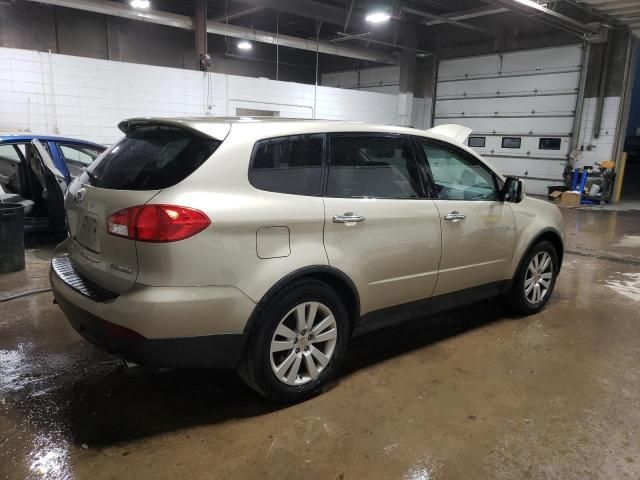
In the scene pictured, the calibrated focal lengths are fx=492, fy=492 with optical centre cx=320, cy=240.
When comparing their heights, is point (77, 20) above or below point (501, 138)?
above

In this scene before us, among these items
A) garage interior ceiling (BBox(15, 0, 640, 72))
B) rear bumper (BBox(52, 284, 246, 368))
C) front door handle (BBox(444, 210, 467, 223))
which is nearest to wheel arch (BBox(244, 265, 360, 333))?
rear bumper (BBox(52, 284, 246, 368))

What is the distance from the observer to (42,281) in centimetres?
460

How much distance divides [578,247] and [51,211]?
22.4 ft

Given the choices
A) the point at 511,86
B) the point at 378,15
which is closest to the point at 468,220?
the point at 378,15

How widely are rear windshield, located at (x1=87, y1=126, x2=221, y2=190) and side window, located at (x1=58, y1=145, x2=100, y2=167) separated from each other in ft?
12.4

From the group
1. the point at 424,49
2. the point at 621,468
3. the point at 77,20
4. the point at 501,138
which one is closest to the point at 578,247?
the point at 621,468

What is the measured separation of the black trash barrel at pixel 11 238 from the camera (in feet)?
15.7

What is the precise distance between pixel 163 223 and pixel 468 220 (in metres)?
2.08

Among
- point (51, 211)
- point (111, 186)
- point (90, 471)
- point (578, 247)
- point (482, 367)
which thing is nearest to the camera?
point (90, 471)

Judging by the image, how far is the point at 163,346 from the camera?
7.20 ft

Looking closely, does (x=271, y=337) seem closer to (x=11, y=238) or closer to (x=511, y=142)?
(x=11, y=238)

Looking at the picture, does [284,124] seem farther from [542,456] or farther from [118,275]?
[542,456]

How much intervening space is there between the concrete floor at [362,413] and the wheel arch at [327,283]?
48cm

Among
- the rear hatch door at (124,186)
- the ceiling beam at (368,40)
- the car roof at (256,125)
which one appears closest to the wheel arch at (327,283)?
the rear hatch door at (124,186)
